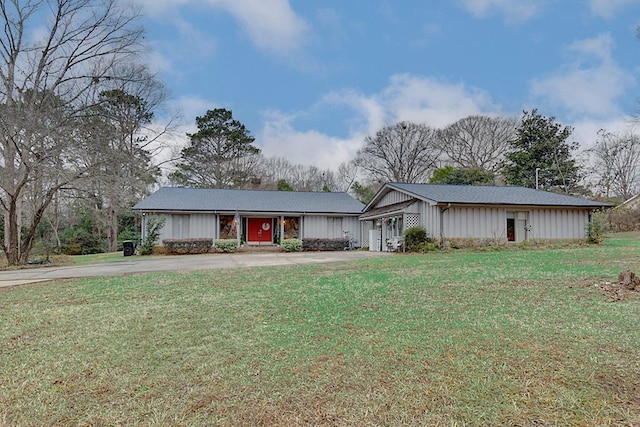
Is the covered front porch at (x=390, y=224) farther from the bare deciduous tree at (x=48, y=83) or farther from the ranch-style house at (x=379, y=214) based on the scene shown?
the bare deciduous tree at (x=48, y=83)

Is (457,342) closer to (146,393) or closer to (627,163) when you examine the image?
(146,393)

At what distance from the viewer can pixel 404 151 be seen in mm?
36688

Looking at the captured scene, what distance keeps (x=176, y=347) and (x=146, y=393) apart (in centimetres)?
97

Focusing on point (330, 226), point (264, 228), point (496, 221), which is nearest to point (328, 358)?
point (496, 221)

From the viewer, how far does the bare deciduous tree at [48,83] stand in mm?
13773

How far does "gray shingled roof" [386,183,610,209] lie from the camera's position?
17891 mm

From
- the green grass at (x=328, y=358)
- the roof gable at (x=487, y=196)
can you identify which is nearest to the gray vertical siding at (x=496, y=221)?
the roof gable at (x=487, y=196)

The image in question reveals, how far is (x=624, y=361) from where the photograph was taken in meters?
3.22

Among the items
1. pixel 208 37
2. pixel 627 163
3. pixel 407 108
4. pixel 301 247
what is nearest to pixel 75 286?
pixel 208 37

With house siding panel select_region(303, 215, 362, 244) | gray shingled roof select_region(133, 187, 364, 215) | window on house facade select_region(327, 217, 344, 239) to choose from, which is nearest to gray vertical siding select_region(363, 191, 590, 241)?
house siding panel select_region(303, 215, 362, 244)

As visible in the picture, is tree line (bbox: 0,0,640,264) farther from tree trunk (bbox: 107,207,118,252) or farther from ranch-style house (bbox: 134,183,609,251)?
ranch-style house (bbox: 134,183,609,251)

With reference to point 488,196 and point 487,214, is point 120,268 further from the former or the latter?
point 488,196

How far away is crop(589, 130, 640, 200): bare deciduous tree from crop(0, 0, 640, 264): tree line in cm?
10

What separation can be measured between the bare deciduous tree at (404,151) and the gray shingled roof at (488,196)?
15704mm
